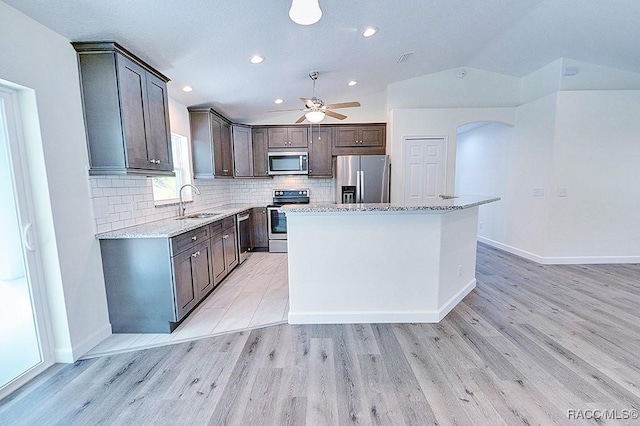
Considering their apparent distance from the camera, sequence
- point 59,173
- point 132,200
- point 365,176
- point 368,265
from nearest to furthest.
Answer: point 59,173
point 368,265
point 132,200
point 365,176

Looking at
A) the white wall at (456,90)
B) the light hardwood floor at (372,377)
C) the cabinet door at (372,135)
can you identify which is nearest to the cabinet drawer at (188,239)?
the light hardwood floor at (372,377)

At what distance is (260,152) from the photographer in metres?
5.16

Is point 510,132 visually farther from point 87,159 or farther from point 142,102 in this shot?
point 87,159

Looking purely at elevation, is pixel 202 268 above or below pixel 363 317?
above

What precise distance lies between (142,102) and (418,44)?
326cm

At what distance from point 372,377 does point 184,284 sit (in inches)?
73.3

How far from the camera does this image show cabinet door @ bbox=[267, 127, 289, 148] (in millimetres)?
5137

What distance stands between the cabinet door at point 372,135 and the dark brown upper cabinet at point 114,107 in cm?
363

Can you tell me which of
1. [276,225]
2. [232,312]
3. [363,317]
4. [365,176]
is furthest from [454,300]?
[276,225]

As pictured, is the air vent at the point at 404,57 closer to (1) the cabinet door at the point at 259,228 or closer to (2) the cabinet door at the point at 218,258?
(1) the cabinet door at the point at 259,228

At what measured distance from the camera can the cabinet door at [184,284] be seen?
2420 mm

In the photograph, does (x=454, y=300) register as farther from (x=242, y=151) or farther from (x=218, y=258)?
(x=242, y=151)

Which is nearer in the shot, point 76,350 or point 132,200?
point 76,350

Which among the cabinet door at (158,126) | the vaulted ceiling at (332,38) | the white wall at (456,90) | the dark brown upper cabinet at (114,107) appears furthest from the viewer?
the white wall at (456,90)
